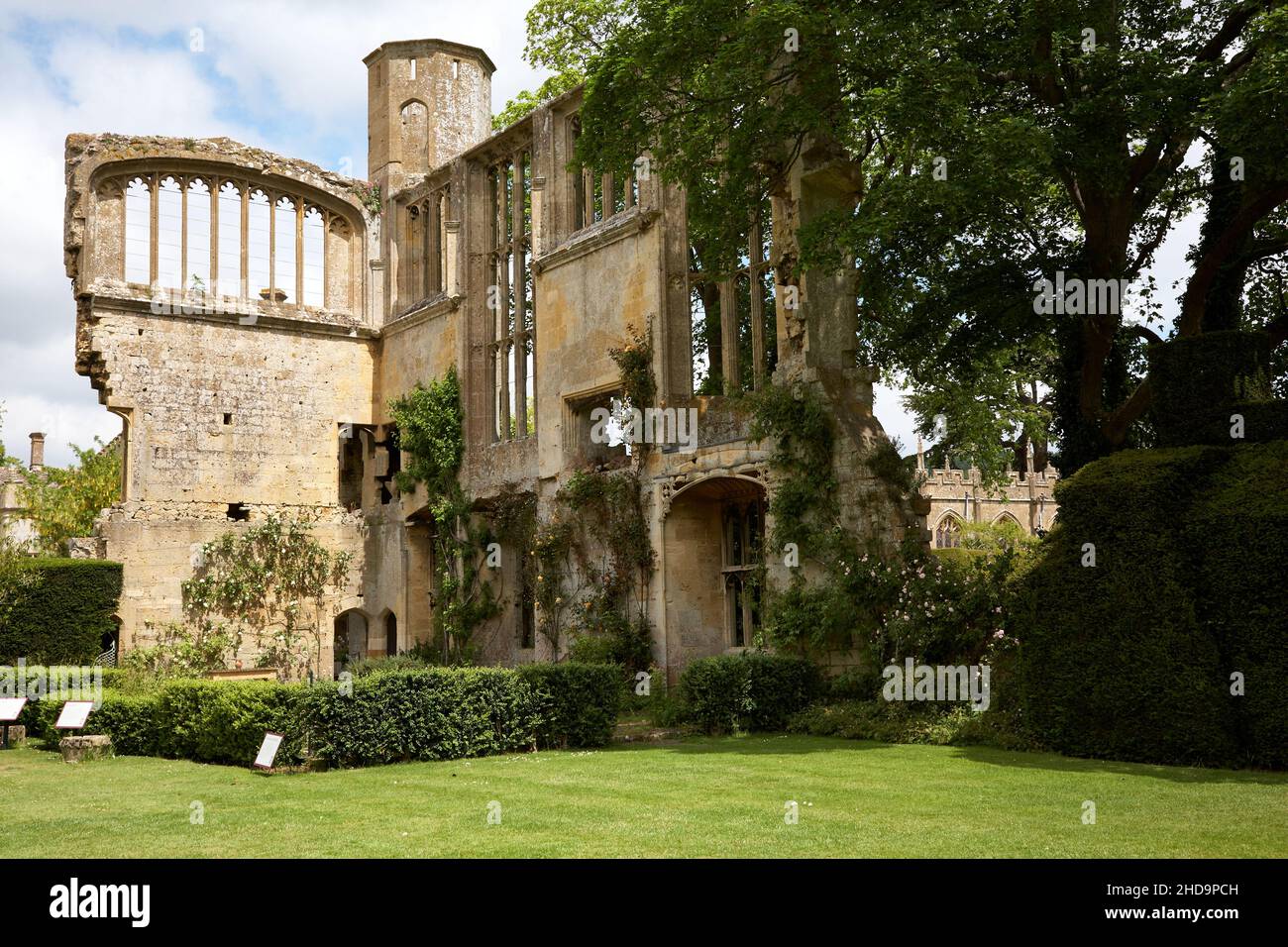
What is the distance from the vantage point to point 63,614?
20.9 meters

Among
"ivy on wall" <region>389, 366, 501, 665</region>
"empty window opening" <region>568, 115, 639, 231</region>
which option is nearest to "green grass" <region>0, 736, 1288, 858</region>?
"ivy on wall" <region>389, 366, 501, 665</region>

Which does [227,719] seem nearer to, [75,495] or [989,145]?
[989,145]

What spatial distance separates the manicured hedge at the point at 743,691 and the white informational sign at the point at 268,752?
184 inches

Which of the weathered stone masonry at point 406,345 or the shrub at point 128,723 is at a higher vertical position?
the weathered stone masonry at point 406,345

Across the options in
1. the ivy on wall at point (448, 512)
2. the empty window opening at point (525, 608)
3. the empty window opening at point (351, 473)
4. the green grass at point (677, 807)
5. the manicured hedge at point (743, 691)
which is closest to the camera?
the green grass at point (677, 807)

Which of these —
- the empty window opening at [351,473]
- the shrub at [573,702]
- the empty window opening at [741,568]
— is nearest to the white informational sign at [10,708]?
the shrub at [573,702]

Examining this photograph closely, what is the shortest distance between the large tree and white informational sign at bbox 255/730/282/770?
7361 mm

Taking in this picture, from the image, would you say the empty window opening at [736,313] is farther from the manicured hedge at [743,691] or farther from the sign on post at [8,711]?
the sign on post at [8,711]

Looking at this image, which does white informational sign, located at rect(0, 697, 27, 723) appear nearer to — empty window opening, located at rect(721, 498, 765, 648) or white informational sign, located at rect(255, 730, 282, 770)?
white informational sign, located at rect(255, 730, 282, 770)

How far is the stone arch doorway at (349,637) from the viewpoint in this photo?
26.0 metres
